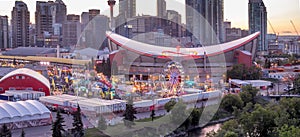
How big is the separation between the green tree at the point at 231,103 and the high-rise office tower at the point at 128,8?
1413cm

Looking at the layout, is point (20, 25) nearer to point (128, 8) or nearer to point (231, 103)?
point (128, 8)

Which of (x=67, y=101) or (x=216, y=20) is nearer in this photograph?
(x=67, y=101)

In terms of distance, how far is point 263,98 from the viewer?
22.8 ft

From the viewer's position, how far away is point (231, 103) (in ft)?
19.2

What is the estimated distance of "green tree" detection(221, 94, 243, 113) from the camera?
19.2 ft

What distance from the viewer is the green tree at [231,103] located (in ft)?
19.2

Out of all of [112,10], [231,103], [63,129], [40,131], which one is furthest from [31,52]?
[63,129]

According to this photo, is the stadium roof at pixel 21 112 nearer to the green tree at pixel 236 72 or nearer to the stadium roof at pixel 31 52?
the green tree at pixel 236 72

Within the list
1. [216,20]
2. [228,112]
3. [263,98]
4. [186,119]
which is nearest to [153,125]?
[186,119]

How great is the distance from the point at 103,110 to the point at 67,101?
2.32 feet

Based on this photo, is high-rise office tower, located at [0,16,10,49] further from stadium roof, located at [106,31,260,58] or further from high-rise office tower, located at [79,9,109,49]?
stadium roof, located at [106,31,260,58]

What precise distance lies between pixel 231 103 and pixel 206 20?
18220mm

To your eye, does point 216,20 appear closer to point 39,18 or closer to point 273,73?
point 39,18

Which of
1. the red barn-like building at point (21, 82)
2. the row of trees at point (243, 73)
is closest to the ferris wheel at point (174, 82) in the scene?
the red barn-like building at point (21, 82)
